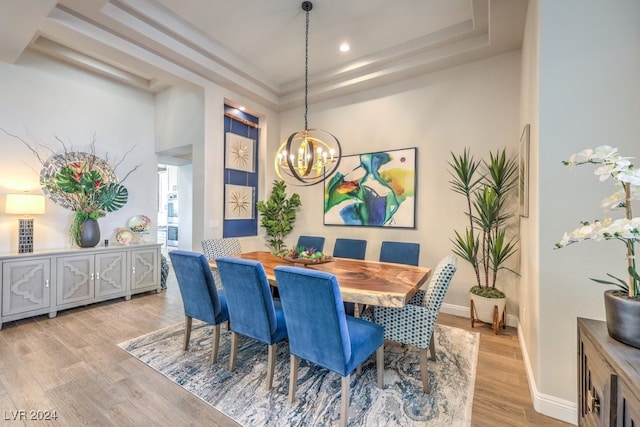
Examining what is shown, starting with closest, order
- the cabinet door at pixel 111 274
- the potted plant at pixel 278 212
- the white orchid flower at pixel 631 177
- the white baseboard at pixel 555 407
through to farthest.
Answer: the white orchid flower at pixel 631 177 < the white baseboard at pixel 555 407 < the cabinet door at pixel 111 274 < the potted plant at pixel 278 212

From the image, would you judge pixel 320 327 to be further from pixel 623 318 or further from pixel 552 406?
pixel 552 406

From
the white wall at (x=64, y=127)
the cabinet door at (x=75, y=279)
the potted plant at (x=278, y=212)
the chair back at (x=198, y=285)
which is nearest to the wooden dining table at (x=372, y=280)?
the chair back at (x=198, y=285)

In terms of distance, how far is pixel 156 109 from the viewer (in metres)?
5.21

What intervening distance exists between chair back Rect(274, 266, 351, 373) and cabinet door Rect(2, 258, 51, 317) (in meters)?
3.47

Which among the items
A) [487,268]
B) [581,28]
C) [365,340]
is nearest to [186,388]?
[365,340]

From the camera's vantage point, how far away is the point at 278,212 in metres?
4.95

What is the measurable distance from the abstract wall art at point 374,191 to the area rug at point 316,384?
5.79 feet

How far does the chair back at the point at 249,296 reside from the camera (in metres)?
2.02

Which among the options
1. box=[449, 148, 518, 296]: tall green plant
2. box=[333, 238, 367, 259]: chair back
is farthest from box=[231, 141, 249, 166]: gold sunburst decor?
box=[449, 148, 518, 296]: tall green plant

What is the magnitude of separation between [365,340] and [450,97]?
3300 mm

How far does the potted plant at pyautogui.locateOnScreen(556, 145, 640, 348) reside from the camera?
108cm

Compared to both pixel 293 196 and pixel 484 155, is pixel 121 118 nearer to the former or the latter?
pixel 293 196

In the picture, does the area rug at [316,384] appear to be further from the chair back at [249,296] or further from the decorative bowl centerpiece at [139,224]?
the decorative bowl centerpiece at [139,224]

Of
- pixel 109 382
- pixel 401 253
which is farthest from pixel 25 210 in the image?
pixel 401 253
